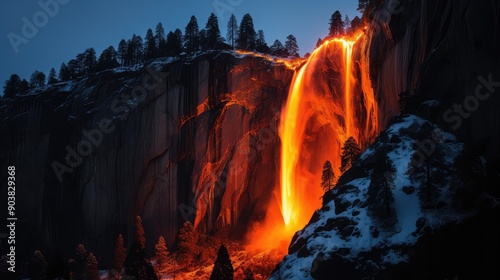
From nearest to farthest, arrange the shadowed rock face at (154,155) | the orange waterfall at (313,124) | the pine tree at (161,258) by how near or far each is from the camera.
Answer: the pine tree at (161,258) < the orange waterfall at (313,124) < the shadowed rock face at (154,155)

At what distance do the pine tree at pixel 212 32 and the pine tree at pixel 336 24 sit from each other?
17767 mm

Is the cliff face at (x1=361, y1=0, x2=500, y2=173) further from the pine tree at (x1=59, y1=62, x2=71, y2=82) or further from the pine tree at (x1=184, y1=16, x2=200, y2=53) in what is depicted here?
the pine tree at (x1=59, y1=62, x2=71, y2=82)

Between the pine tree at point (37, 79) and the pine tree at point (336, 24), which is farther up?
the pine tree at point (336, 24)

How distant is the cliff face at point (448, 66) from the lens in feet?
93.7


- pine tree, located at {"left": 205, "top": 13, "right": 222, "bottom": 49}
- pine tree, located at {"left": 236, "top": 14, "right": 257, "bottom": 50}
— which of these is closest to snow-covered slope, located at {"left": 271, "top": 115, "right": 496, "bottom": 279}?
pine tree, located at {"left": 205, "top": 13, "right": 222, "bottom": 49}

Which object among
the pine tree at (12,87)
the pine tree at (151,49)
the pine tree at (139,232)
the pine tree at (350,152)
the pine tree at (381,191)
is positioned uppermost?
the pine tree at (151,49)

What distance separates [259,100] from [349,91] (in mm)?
13112

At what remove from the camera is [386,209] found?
29.9 meters

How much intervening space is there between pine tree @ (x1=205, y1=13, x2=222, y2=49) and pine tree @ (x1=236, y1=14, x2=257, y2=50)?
16.2 ft

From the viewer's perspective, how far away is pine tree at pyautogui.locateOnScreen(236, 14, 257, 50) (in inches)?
3066

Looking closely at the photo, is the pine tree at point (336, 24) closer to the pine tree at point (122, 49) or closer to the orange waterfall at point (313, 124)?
the orange waterfall at point (313, 124)

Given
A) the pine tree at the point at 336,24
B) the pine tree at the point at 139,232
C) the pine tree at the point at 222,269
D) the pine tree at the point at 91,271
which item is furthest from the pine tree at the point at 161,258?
the pine tree at the point at 336,24

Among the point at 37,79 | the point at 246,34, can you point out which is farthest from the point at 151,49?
the point at 37,79

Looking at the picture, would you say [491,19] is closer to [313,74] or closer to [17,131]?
[313,74]
